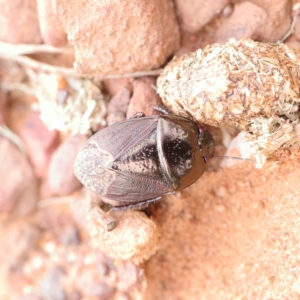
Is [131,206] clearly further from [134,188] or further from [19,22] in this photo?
[19,22]

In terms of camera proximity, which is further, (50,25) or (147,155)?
(50,25)

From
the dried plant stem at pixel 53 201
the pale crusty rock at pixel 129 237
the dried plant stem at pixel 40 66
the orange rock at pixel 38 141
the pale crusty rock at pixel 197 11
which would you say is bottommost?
the dried plant stem at pixel 53 201

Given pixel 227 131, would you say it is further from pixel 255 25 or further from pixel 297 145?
pixel 255 25

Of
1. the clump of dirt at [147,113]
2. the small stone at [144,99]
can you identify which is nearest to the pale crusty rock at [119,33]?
the clump of dirt at [147,113]

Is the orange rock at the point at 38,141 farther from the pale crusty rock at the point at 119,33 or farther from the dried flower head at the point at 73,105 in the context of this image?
the pale crusty rock at the point at 119,33

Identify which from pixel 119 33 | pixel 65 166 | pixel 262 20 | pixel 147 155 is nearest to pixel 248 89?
pixel 262 20
